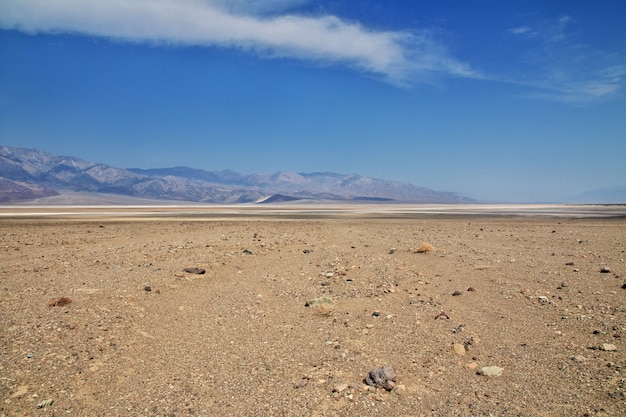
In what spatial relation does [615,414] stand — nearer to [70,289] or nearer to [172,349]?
[172,349]

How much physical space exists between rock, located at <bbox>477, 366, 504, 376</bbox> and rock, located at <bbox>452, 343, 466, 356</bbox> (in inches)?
19.9

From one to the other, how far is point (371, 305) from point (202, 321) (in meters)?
3.18

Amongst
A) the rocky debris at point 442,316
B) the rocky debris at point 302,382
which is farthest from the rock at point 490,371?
the rocky debris at point 302,382

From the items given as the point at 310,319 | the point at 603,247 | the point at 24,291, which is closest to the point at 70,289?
the point at 24,291

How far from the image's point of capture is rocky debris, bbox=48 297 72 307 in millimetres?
7869

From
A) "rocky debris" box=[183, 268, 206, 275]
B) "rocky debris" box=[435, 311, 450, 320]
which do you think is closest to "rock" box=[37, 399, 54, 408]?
"rocky debris" box=[435, 311, 450, 320]

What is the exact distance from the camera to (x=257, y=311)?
802 cm

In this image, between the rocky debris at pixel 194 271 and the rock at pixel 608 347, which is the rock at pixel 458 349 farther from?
the rocky debris at pixel 194 271

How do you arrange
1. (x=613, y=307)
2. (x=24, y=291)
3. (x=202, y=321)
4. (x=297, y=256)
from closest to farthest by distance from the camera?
(x=202, y=321), (x=613, y=307), (x=24, y=291), (x=297, y=256)

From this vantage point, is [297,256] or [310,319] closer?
[310,319]

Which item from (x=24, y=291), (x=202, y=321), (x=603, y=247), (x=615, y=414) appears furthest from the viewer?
(x=603, y=247)

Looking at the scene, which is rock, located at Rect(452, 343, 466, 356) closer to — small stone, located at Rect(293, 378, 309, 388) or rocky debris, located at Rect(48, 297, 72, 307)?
small stone, located at Rect(293, 378, 309, 388)

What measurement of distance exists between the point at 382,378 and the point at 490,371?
144cm

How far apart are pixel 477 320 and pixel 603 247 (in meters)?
10.9
